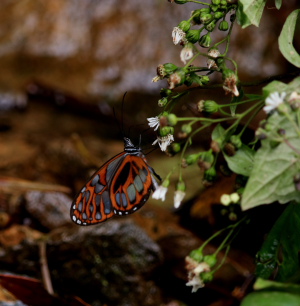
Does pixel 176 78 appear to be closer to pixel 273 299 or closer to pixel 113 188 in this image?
pixel 273 299

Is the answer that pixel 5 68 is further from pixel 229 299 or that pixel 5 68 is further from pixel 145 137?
pixel 229 299

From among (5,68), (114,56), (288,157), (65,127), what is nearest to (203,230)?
(288,157)

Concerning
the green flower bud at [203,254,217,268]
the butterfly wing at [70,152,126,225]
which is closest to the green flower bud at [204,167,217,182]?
the green flower bud at [203,254,217,268]

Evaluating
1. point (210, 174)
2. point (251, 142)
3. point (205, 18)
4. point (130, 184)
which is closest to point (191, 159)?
point (210, 174)

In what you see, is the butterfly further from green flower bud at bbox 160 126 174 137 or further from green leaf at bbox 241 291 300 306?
green leaf at bbox 241 291 300 306

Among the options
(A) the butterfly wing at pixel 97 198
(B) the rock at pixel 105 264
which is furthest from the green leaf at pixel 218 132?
(B) the rock at pixel 105 264

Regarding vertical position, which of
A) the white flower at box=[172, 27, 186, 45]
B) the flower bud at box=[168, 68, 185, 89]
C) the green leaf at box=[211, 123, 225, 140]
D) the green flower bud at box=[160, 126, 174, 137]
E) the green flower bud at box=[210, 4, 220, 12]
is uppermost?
the green flower bud at box=[210, 4, 220, 12]
